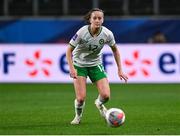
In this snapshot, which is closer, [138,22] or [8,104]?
[8,104]

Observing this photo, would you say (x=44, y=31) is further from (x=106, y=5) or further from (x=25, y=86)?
(x=25, y=86)

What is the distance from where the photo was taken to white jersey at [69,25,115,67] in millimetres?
14451

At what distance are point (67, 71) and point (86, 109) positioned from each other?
8.43 metres

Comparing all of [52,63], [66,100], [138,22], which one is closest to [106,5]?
[138,22]

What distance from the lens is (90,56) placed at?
48.5 feet

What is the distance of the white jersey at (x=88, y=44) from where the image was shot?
569 inches

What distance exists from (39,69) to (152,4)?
7.55 metres

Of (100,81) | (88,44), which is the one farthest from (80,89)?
(88,44)

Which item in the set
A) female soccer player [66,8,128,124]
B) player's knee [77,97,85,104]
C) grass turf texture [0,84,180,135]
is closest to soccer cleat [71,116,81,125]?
female soccer player [66,8,128,124]

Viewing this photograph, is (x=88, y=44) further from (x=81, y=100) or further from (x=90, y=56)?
(x=81, y=100)

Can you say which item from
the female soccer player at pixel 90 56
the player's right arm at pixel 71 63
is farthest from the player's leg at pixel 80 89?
the player's right arm at pixel 71 63

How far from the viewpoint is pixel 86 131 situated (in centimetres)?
1330

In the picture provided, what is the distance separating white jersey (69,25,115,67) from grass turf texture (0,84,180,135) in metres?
1.22

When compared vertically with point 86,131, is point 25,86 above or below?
below
